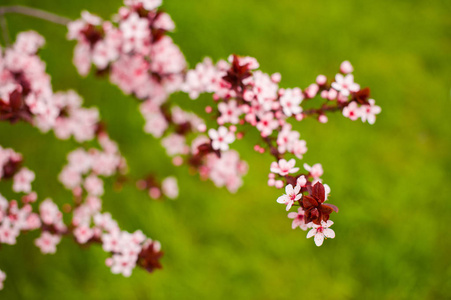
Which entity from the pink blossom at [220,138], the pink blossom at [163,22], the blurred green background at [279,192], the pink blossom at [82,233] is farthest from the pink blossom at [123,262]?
the pink blossom at [163,22]

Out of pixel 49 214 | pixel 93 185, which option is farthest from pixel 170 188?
pixel 49 214

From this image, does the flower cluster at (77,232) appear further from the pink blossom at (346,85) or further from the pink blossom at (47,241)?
the pink blossom at (346,85)

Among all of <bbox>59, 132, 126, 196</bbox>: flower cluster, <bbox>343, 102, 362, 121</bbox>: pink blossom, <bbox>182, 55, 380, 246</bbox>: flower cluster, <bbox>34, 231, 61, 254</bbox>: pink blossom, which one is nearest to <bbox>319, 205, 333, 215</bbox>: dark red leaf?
<bbox>182, 55, 380, 246</bbox>: flower cluster

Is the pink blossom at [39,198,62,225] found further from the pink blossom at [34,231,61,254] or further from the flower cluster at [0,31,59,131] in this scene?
the flower cluster at [0,31,59,131]

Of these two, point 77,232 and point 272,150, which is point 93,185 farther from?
point 272,150

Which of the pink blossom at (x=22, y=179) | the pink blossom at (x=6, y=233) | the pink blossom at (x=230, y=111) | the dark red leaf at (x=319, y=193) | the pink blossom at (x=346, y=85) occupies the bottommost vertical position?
the pink blossom at (x=6, y=233)

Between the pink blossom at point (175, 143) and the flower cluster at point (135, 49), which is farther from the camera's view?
the pink blossom at point (175, 143)
